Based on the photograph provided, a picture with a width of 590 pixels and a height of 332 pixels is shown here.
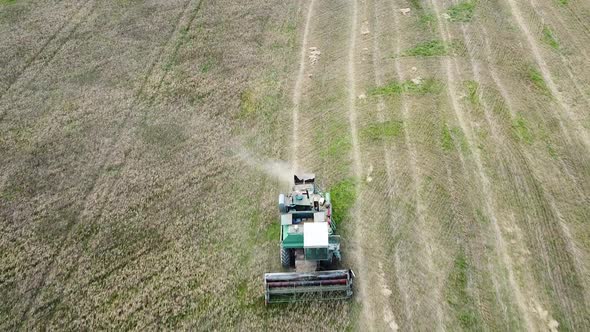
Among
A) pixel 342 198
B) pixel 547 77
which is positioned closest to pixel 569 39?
pixel 547 77

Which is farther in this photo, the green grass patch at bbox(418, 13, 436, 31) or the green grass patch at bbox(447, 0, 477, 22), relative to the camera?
the green grass patch at bbox(447, 0, 477, 22)

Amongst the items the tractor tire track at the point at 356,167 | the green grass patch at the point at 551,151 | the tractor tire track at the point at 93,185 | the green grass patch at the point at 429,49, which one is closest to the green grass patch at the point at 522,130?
the green grass patch at the point at 551,151

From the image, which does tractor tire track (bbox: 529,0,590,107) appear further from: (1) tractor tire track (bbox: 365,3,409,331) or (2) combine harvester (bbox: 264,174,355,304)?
(2) combine harvester (bbox: 264,174,355,304)

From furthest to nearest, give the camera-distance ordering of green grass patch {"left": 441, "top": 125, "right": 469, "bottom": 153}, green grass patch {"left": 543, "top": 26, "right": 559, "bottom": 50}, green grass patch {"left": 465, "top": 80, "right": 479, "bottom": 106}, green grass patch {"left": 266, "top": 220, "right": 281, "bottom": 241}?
green grass patch {"left": 543, "top": 26, "right": 559, "bottom": 50} → green grass patch {"left": 465, "top": 80, "right": 479, "bottom": 106} → green grass patch {"left": 441, "top": 125, "right": 469, "bottom": 153} → green grass patch {"left": 266, "top": 220, "right": 281, "bottom": 241}

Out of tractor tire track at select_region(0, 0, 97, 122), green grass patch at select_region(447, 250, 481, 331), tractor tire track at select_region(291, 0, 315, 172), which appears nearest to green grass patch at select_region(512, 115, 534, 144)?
green grass patch at select_region(447, 250, 481, 331)

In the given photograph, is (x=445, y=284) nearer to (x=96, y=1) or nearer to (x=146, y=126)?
(x=146, y=126)

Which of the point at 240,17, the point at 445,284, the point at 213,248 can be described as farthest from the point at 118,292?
the point at 240,17
